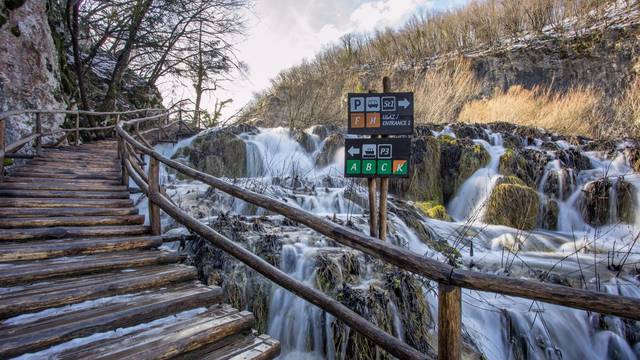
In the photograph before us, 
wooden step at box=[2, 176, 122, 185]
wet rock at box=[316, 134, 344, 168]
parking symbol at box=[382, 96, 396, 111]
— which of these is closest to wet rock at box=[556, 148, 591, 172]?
wet rock at box=[316, 134, 344, 168]

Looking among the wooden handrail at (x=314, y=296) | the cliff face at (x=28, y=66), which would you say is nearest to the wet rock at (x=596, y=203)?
the wooden handrail at (x=314, y=296)

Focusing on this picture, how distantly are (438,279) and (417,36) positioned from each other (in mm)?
22528

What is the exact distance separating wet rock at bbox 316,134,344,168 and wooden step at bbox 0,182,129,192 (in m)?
6.03

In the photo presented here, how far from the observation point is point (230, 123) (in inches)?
521

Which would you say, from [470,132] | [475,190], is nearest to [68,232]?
[475,190]

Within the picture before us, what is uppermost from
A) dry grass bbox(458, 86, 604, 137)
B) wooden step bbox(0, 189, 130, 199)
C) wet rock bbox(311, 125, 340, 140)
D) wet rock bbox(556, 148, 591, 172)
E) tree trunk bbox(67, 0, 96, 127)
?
tree trunk bbox(67, 0, 96, 127)

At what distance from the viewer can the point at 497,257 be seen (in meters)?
5.96

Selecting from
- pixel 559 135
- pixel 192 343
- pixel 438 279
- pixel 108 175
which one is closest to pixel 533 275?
pixel 438 279

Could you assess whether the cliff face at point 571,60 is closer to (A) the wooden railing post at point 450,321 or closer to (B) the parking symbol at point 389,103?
(B) the parking symbol at point 389,103

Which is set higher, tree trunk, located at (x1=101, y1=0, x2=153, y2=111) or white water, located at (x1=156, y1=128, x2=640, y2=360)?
tree trunk, located at (x1=101, y1=0, x2=153, y2=111)

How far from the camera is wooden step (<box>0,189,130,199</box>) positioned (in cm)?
479

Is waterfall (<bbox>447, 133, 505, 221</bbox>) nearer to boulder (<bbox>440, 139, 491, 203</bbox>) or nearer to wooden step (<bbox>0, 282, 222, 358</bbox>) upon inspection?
boulder (<bbox>440, 139, 491, 203</bbox>)

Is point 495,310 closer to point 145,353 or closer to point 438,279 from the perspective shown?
point 438,279

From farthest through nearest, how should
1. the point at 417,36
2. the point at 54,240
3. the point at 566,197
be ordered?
the point at 417,36 → the point at 566,197 → the point at 54,240
